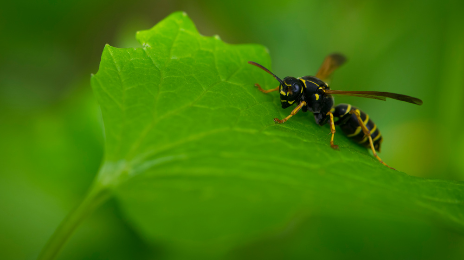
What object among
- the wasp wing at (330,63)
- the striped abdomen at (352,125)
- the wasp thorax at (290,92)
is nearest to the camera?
the wasp thorax at (290,92)

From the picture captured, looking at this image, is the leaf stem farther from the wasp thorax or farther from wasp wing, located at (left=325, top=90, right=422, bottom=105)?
wasp wing, located at (left=325, top=90, right=422, bottom=105)

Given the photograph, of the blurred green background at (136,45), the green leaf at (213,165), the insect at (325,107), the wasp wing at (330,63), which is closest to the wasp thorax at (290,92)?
the insect at (325,107)

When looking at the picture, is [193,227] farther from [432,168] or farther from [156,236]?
[432,168]

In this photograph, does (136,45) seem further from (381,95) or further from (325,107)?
(381,95)

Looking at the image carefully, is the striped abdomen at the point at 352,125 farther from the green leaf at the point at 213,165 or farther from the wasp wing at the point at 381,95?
the green leaf at the point at 213,165

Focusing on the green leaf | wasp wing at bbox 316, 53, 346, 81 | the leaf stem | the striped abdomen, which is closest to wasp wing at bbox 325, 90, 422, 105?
the striped abdomen

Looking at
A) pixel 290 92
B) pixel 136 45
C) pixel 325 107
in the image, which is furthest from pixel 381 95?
pixel 136 45
